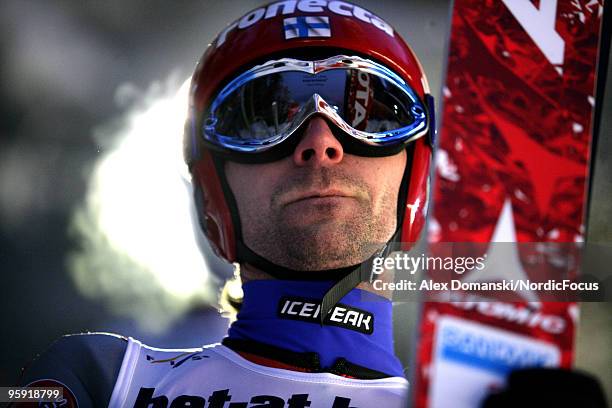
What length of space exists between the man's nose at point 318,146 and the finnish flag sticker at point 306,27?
0.37 meters

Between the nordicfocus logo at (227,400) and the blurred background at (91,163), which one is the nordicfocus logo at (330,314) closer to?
the nordicfocus logo at (227,400)

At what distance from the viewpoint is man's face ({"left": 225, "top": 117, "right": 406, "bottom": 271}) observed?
2578 millimetres

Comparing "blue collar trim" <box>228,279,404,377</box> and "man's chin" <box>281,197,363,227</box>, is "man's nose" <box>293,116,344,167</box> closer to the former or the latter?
"man's chin" <box>281,197,363,227</box>

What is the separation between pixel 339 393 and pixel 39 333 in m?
3.20

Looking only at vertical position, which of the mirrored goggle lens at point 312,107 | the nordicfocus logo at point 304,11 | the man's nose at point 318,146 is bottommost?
the man's nose at point 318,146

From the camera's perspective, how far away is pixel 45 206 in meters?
5.20

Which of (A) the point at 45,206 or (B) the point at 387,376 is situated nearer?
(B) the point at 387,376

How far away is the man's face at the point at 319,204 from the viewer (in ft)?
8.46

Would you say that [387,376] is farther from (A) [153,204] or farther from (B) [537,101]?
(A) [153,204]

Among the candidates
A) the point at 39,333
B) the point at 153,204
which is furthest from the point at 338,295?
the point at 39,333

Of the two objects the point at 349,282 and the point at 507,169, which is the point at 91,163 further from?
the point at 507,169

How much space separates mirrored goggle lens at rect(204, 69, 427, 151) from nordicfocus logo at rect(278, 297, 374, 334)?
53 centimetres

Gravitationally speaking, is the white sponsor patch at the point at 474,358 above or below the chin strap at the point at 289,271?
below

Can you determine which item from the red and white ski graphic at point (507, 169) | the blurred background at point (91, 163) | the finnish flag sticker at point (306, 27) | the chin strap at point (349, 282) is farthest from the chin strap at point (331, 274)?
the blurred background at point (91, 163)
